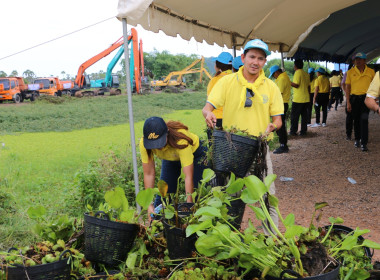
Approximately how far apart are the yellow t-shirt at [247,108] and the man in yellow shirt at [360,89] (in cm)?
439

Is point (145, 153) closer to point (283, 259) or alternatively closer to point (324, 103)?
point (283, 259)

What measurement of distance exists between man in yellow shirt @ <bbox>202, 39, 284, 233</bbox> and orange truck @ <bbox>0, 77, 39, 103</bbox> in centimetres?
2558

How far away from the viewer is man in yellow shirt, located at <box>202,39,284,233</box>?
3.02 m

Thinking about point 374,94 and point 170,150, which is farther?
point 374,94

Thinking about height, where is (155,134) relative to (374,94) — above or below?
below

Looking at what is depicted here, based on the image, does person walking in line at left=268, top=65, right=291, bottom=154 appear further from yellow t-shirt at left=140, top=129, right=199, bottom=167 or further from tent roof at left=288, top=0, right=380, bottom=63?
yellow t-shirt at left=140, top=129, right=199, bottom=167

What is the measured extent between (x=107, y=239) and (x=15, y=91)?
90.5ft

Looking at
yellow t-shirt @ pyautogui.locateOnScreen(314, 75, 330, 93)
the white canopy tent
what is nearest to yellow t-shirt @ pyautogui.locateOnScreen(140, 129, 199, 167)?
the white canopy tent

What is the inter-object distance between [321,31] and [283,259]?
872 centimetres

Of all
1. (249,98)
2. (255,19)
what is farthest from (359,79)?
(249,98)

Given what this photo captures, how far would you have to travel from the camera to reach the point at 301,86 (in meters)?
8.94

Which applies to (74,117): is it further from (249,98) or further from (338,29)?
(249,98)

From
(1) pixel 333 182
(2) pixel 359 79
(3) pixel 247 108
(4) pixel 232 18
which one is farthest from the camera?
(2) pixel 359 79

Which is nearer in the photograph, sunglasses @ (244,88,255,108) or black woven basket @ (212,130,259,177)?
black woven basket @ (212,130,259,177)
